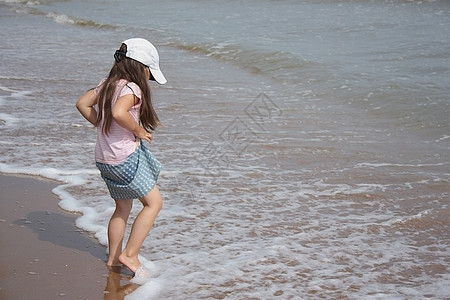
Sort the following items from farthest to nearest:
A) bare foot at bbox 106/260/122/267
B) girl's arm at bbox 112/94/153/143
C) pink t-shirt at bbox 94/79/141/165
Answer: bare foot at bbox 106/260/122/267 < pink t-shirt at bbox 94/79/141/165 < girl's arm at bbox 112/94/153/143

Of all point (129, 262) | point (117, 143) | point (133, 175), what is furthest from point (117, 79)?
point (129, 262)

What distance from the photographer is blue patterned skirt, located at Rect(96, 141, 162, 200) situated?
12.4 feet

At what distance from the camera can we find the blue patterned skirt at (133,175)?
3791mm

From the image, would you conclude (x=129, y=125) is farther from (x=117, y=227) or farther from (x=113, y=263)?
(x=113, y=263)

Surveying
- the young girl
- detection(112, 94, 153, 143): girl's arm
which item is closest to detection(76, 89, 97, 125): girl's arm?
the young girl

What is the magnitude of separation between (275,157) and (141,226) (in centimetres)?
271

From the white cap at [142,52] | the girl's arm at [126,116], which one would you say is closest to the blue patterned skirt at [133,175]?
the girl's arm at [126,116]

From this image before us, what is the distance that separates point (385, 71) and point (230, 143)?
4954 mm

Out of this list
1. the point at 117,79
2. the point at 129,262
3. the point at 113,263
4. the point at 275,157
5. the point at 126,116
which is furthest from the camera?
the point at 275,157

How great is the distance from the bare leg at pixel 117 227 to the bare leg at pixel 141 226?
10 cm

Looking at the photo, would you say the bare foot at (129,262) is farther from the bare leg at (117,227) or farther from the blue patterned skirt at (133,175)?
the blue patterned skirt at (133,175)

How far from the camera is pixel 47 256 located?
4.14 m

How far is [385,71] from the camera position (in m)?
11.2

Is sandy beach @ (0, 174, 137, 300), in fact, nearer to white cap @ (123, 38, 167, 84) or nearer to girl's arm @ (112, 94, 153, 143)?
girl's arm @ (112, 94, 153, 143)
